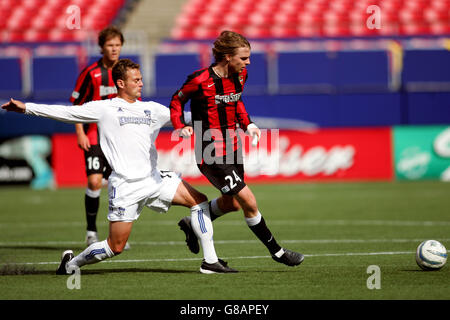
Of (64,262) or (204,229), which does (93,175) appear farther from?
(204,229)

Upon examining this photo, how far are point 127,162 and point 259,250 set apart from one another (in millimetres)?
2550

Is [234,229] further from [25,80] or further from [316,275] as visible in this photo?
[25,80]

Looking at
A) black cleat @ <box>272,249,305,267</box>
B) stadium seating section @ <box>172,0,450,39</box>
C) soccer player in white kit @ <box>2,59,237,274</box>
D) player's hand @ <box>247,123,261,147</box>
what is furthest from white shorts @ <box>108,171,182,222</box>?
stadium seating section @ <box>172,0,450,39</box>

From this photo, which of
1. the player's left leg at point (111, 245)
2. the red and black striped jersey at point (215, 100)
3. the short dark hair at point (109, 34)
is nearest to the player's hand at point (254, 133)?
the red and black striped jersey at point (215, 100)

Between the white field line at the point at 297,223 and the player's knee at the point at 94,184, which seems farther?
the white field line at the point at 297,223

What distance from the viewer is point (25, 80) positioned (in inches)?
801

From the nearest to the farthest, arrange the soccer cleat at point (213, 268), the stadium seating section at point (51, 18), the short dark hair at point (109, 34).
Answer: the soccer cleat at point (213, 268) → the short dark hair at point (109, 34) → the stadium seating section at point (51, 18)

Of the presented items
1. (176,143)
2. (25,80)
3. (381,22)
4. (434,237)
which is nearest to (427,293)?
(434,237)

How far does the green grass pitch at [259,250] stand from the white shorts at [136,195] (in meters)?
0.56

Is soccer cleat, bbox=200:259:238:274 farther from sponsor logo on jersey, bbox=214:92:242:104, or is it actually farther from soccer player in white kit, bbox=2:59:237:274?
sponsor logo on jersey, bbox=214:92:242:104

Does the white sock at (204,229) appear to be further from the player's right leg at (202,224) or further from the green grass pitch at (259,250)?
the green grass pitch at (259,250)

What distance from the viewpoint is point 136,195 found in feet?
22.6

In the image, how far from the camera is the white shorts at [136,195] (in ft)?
22.5

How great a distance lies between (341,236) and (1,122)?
1105cm
